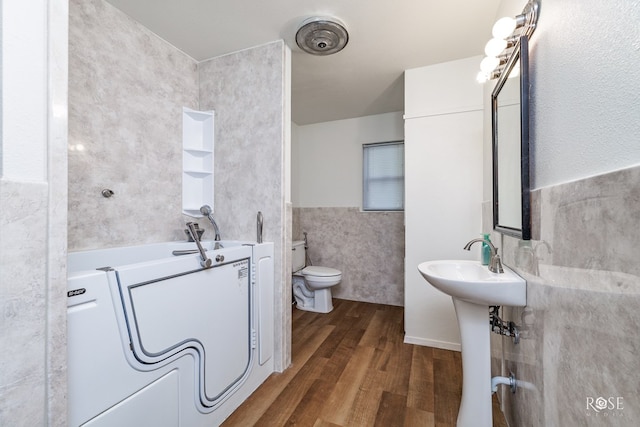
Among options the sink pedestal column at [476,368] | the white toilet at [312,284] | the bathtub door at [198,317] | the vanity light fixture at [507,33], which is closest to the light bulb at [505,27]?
the vanity light fixture at [507,33]

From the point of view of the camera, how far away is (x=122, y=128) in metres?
1.61

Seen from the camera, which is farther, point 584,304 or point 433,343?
point 433,343

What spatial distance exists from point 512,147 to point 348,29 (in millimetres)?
1269

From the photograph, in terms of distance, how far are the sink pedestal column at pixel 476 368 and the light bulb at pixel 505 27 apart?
48.3 inches

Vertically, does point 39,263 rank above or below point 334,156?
below

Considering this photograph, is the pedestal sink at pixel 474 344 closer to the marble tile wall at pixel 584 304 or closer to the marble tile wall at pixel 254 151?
the marble tile wall at pixel 584 304

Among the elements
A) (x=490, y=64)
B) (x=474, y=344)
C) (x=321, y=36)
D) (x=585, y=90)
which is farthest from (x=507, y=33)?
(x=474, y=344)

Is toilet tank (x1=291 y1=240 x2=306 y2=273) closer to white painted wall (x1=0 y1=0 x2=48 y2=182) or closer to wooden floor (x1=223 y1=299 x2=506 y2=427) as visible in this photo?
wooden floor (x1=223 y1=299 x2=506 y2=427)

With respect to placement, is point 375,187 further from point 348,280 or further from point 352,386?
point 352,386

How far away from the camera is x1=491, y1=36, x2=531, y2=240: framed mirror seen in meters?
1.00

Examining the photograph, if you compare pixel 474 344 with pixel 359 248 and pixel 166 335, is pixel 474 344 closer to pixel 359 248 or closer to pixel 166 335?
pixel 166 335

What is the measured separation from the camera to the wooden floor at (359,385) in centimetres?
136

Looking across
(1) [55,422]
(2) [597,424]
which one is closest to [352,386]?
(2) [597,424]

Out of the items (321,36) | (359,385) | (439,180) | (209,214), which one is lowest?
(359,385)
